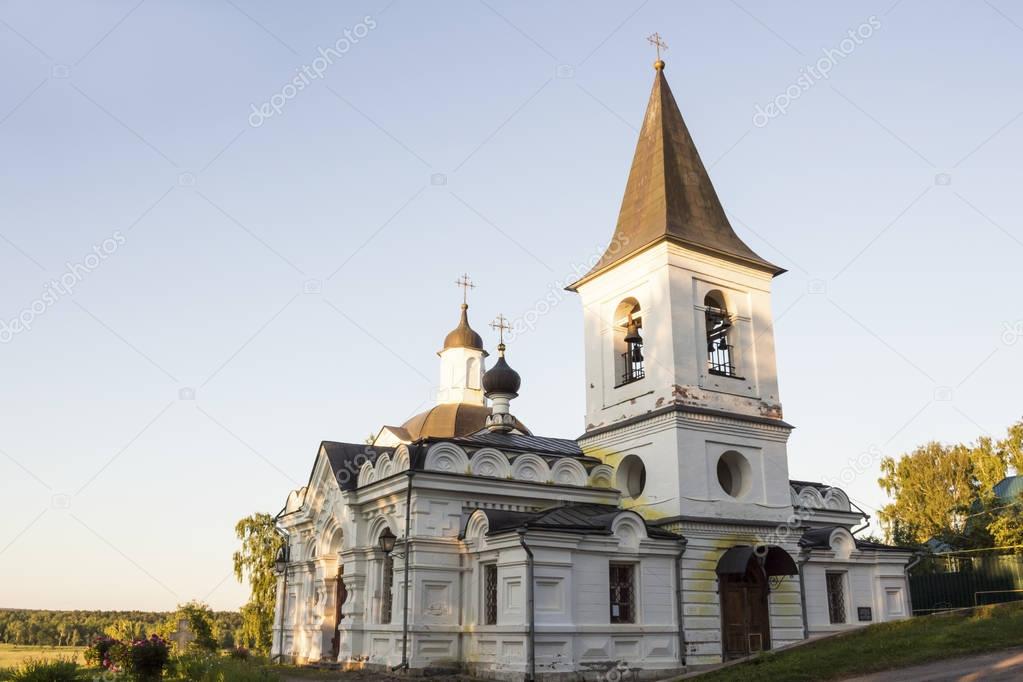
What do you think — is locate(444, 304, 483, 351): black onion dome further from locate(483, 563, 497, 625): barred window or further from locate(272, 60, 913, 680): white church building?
locate(483, 563, 497, 625): barred window

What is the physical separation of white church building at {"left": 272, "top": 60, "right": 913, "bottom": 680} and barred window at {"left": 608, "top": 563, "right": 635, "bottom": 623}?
0.03 metres

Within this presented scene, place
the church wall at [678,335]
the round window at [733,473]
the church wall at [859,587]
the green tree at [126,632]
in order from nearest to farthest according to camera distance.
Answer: the green tree at [126,632] < the church wall at [859,587] < the church wall at [678,335] < the round window at [733,473]

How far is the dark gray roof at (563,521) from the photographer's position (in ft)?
48.9

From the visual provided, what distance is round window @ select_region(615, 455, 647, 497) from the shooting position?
61.6 feet

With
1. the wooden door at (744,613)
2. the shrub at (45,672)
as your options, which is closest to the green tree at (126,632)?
the shrub at (45,672)

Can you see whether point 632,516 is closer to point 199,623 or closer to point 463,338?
point 463,338

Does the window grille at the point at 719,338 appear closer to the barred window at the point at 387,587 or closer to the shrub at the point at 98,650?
the barred window at the point at 387,587

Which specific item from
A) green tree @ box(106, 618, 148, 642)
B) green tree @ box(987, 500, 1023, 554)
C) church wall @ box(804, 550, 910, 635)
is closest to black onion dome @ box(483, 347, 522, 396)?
church wall @ box(804, 550, 910, 635)

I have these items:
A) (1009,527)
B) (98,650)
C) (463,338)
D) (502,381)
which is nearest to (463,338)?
(463,338)

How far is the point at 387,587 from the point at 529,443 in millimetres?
4898

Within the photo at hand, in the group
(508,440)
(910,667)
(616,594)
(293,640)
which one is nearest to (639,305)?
(508,440)

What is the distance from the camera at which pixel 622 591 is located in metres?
15.7

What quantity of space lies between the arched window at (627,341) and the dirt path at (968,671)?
946cm

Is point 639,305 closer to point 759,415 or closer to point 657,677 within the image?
point 759,415
